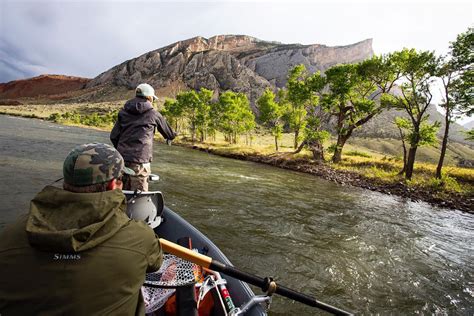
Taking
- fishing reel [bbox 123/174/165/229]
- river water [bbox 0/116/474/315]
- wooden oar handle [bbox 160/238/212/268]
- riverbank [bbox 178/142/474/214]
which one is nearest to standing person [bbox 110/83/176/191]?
fishing reel [bbox 123/174/165/229]

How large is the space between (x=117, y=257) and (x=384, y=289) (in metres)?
6.73

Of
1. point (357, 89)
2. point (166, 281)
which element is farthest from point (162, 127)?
point (357, 89)

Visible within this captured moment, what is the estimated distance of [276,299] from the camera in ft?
18.2

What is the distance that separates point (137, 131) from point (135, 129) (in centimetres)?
6

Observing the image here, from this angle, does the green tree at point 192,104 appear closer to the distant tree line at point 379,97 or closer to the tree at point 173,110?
the tree at point 173,110

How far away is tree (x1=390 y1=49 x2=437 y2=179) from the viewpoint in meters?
22.1

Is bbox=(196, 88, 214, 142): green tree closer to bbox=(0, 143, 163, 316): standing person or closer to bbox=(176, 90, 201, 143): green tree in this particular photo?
bbox=(176, 90, 201, 143): green tree

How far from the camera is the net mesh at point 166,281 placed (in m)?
3.28

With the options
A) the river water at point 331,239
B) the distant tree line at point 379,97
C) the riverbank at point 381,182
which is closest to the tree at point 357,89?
the distant tree line at point 379,97

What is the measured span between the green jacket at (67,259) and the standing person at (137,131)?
3.77 metres

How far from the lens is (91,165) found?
7.01ft

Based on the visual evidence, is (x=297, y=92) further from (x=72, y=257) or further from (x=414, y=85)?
(x=72, y=257)

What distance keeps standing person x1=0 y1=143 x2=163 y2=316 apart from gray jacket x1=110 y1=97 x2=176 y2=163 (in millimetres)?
3655

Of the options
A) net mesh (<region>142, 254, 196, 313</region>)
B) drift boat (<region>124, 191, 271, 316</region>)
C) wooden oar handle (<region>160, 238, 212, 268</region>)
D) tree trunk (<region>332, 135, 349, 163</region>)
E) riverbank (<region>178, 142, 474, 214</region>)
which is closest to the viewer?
wooden oar handle (<region>160, 238, 212, 268</region>)
